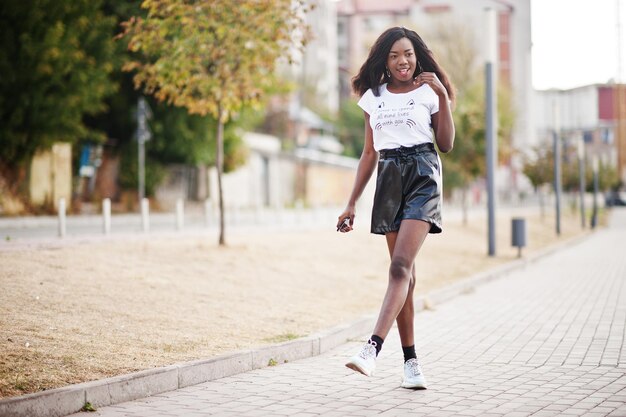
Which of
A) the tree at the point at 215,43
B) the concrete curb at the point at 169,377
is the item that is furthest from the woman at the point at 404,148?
the tree at the point at 215,43

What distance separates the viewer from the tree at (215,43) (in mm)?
14695

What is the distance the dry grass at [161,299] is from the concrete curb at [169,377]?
8.4 inches

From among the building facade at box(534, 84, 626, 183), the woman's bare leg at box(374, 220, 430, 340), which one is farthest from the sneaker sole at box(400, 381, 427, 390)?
the building facade at box(534, 84, 626, 183)

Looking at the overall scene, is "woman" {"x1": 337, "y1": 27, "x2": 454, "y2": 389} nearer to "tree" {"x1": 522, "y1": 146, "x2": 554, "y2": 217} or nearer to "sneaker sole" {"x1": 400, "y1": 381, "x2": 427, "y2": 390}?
"sneaker sole" {"x1": 400, "y1": 381, "x2": 427, "y2": 390}

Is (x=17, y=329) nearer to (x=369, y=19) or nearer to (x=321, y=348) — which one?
(x=321, y=348)

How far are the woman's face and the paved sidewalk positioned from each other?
1957 mm

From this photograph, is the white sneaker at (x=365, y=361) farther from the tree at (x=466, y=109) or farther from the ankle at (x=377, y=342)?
the tree at (x=466, y=109)

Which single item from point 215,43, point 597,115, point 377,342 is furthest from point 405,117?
point 597,115

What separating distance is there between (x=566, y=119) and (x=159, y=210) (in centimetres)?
10010

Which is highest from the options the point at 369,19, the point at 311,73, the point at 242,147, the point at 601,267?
the point at 369,19

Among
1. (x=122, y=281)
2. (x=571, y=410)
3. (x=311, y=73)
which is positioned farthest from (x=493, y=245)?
(x=311, y=73)

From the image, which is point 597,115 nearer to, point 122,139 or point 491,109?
point 122,139

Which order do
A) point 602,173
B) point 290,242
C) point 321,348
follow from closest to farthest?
point 321,348
point 290,242
point 602,173

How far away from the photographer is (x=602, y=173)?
238ft
